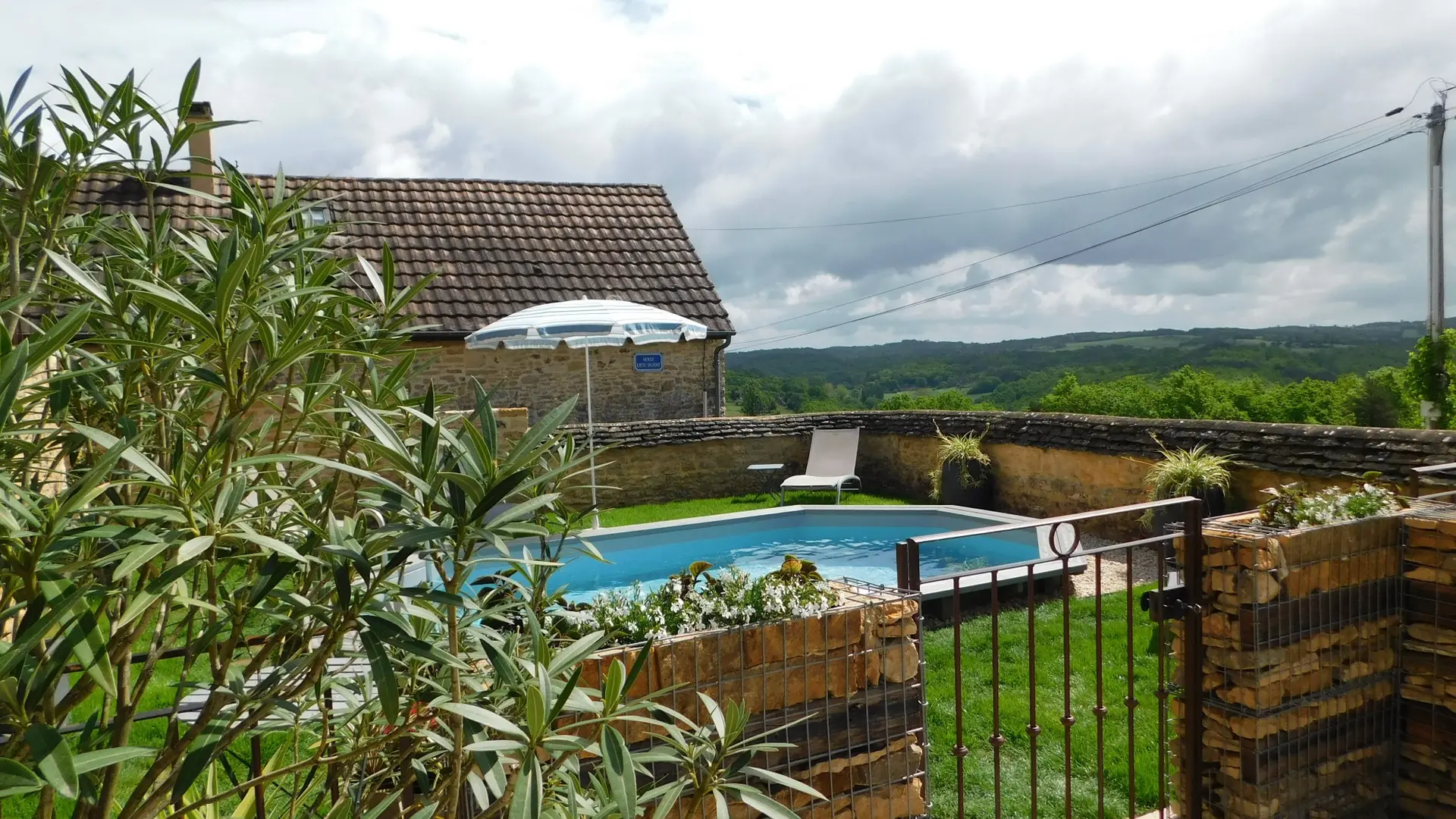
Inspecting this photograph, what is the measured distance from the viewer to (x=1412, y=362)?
14.8 meters

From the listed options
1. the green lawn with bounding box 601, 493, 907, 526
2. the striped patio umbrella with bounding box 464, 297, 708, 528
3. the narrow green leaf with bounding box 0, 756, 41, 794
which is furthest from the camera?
the green lawn with bounding box 601, 493, 907, 526

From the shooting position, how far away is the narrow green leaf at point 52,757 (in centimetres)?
90

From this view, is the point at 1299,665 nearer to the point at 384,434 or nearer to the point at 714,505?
the point at 384,434

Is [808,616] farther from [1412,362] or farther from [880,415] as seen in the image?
[1412,362]

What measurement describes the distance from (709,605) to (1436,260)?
18.6 meters

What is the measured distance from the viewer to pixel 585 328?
918 centimetres

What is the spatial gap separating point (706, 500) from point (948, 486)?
346 centimetres

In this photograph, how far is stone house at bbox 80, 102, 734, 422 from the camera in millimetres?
13195

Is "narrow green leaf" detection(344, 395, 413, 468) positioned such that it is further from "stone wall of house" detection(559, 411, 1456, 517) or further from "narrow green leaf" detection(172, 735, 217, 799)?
"stone wall of house" detection(559, 411, 1456, 517)

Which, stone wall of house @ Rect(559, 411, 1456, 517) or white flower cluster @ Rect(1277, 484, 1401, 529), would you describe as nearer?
white flower cluster @ Rect(1277, 484, 1401, 529)

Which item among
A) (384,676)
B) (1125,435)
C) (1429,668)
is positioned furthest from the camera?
(1125,435)

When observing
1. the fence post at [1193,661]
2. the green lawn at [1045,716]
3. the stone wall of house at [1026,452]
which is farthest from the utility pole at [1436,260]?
the fence post at [1193,661]

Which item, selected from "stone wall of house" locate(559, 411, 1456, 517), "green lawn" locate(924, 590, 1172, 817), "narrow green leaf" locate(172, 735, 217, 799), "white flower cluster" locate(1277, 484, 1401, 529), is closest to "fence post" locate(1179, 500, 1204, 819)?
"green lawn" locate(924, 590, 1172, 817)

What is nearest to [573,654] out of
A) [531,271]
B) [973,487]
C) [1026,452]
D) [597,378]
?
[1026,452]
